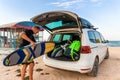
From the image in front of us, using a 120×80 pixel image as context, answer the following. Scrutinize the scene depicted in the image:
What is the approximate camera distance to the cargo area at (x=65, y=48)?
5312 mm

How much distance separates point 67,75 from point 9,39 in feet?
36.0

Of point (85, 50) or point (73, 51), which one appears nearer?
point (85, 50)

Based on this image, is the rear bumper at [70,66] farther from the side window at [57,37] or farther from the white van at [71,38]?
the side window at [57,37]

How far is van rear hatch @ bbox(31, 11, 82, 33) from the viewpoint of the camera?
553cm

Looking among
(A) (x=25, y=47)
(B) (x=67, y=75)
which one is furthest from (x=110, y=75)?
(A) (x=25, y=47)

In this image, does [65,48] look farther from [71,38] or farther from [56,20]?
[56,20]

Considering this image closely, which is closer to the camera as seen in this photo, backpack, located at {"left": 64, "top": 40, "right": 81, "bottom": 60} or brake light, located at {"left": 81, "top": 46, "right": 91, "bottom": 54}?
brake light, located at {"left": 81, "top": 46, "right": 91, "bottom": 54}

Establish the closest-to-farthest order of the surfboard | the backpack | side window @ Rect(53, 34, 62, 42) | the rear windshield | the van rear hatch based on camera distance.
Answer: the surfboard < the backpack < the van rear hatch < the rear windshield < side window @ Rect(53, 34, 62, 42)

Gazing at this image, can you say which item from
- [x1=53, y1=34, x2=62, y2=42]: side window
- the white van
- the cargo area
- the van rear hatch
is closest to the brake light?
the white van

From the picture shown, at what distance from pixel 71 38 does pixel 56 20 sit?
97cm

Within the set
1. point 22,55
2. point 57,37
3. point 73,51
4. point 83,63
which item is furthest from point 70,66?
point 57,37

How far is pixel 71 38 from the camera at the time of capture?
6.47 meters

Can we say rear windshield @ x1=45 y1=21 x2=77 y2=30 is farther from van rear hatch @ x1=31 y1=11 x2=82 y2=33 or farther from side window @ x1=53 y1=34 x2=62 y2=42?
side window @ x1=53 y1=34 x2=62 y2=42

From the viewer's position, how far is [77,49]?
17.6 feet
